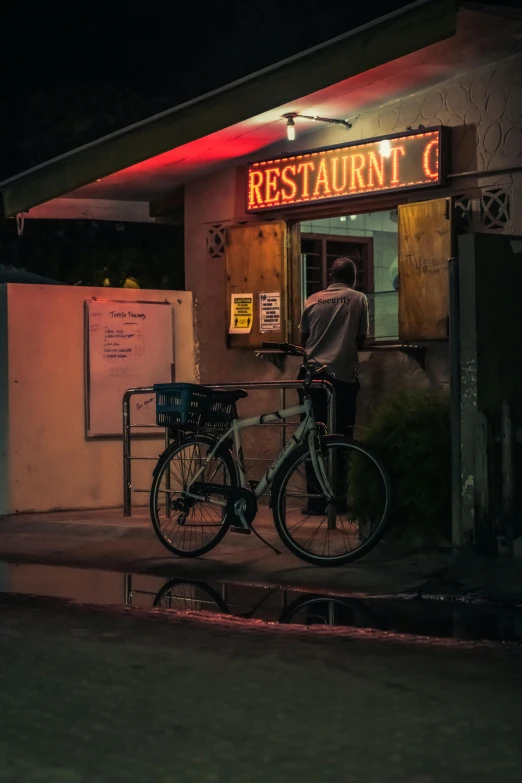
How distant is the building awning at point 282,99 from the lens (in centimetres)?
866

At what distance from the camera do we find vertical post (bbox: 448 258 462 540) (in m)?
8.11

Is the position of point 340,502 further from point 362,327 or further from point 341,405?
point 362,327

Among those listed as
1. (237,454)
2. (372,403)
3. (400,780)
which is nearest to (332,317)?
(372,403)

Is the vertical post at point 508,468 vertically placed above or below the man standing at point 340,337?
below

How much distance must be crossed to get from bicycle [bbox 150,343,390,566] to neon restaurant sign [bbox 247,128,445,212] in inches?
89.2

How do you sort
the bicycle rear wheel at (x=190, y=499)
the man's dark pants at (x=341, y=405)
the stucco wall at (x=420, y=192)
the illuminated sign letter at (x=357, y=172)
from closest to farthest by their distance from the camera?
the bicycle rear wheel at (x=190, y=499) → the stucco wall at (x=420, y=192) → the man's dark pants at (x=341, y=405) → the illuminated sign letter at (x=357, y=172)

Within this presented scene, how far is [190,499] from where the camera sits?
902cm

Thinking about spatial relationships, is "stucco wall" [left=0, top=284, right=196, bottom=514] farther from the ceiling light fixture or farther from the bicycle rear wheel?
the bicycle rear wheel

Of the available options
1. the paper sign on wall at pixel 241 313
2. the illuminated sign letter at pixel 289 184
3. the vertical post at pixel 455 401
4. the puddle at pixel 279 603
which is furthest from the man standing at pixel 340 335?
the puddle at pixel 279 603

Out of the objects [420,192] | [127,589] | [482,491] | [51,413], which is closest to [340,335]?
[420,192]

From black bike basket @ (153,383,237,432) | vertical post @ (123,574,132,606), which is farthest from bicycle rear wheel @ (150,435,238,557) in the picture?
vertical post @ (123,574,132,606)

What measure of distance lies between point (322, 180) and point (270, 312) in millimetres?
1344

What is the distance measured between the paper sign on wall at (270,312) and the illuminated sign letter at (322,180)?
1052 millimetres

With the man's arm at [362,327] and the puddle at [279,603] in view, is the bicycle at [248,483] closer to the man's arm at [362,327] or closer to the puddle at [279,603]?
the puddle at [279,603]
